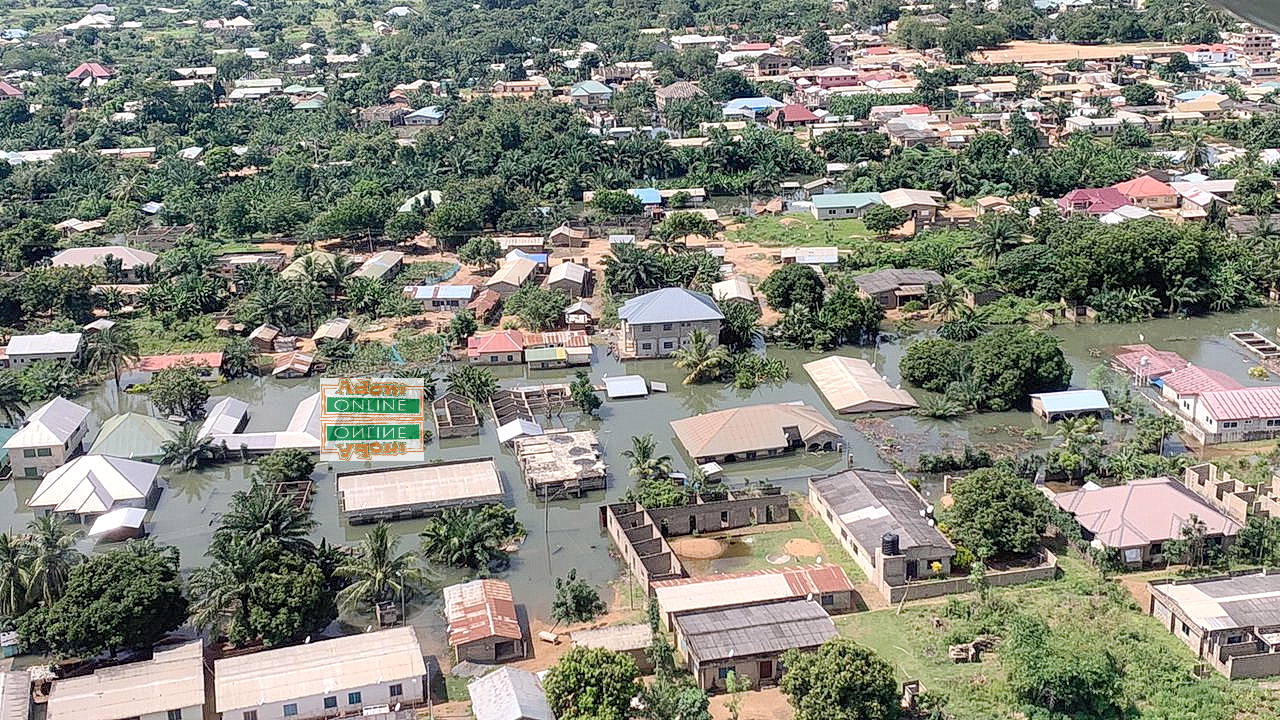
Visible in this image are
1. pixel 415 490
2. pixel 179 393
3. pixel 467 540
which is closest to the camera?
pixel 467 540

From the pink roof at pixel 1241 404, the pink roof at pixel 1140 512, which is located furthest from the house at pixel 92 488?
the pink roof at pixel 1241 404

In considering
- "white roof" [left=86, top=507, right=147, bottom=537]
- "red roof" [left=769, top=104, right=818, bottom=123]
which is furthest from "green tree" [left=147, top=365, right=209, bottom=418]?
"red roof" [left=769, top=104, right=818, bottom=123]

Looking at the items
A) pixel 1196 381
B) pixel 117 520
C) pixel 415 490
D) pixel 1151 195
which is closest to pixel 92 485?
pixel 117 520

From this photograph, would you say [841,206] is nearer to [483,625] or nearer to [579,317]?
[579,317]

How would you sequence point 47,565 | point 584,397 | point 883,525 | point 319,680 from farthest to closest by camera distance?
point 584,397 < point 883,525 < point 47,565 < point 319,680

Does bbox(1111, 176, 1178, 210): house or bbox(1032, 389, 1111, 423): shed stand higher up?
bbox(1032, 389, 1111, 423): shed

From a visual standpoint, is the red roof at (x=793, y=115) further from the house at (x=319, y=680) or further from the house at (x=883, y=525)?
the house at (x=319, y=680)

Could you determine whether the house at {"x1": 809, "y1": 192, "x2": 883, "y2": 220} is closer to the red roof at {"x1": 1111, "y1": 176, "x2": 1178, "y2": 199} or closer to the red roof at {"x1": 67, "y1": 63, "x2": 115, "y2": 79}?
the red roof at {"x1": 1111, "y1": 176, "x2": 1178, "y2": 199}
